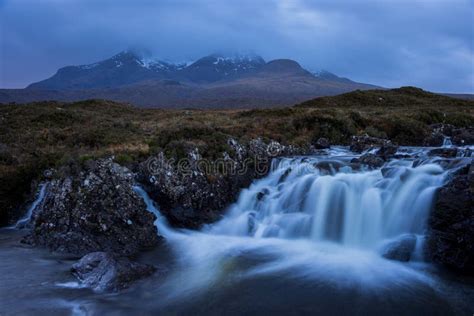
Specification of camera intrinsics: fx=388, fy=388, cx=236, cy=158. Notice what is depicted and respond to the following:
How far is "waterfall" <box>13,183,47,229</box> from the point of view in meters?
14.9

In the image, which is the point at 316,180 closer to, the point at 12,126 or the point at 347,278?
the point at 347,278

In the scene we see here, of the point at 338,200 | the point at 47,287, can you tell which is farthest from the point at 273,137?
the point at 47,287

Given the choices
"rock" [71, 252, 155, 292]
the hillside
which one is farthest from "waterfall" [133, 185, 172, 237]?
"rock" [71, 252, 155, 292]

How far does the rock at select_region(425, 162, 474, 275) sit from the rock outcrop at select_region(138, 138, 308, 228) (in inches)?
294

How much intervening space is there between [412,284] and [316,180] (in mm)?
5964

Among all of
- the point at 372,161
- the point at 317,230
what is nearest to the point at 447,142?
the point at 372,161

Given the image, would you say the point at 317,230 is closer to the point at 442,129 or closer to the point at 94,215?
the point at 94,215

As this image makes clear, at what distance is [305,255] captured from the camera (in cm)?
1220

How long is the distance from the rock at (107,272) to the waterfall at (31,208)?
5.98m

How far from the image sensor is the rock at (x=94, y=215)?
40.1ft

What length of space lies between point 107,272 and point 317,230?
7161 mm

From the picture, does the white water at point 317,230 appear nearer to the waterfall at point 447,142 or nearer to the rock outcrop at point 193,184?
the rock outcrop at point 193,184

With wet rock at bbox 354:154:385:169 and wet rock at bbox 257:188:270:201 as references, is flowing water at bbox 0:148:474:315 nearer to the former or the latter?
wet rock at bbox 257:188:270:201

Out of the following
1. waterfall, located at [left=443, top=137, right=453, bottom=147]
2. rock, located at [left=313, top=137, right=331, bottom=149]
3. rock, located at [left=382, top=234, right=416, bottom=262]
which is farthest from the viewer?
waterfall, located at [left=443, top=137, right=453, bottom=147]
